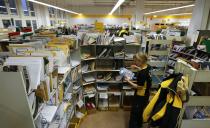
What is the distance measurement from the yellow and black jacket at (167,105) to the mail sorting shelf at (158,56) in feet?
7.24

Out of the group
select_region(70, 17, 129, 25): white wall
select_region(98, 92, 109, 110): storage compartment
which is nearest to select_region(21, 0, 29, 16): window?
select_region(98, 92, 109, 110): storage compartment

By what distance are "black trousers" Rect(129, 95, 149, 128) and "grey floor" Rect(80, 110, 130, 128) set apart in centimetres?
47

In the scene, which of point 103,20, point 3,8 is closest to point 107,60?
point 3,8

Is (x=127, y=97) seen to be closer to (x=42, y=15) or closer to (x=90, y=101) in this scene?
(x=90, y=101)

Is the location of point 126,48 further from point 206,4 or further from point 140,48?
point 206,4

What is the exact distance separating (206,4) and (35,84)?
6.19m

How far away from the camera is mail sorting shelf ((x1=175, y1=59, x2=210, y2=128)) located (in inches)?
77.4

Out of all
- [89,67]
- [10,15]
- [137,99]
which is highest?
[10,15]

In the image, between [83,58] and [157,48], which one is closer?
[83,58]

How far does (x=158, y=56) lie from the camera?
4.78 m

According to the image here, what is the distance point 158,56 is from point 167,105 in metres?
3.03

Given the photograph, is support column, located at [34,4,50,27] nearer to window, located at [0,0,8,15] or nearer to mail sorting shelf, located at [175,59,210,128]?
window, located at [0,0,8,15]

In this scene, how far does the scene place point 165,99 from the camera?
2055 millimetres

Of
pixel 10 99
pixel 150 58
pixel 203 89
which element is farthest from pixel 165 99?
pixel 150 58
